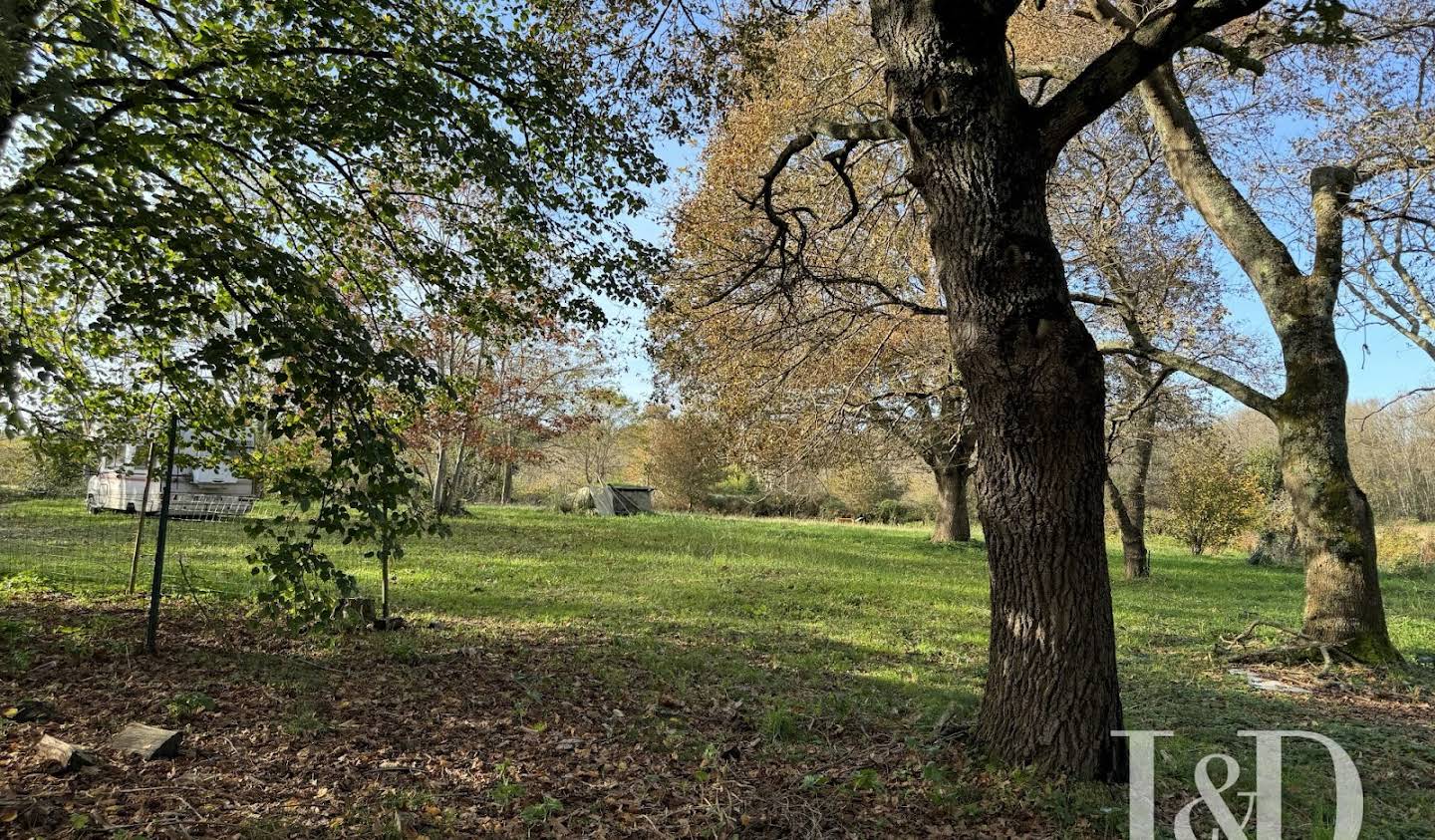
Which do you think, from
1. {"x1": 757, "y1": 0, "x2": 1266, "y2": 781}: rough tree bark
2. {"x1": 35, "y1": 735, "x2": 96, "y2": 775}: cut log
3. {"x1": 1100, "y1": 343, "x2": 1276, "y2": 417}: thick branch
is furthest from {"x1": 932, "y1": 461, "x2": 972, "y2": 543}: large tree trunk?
{"x1": 35, "y1": 735, "x2": 96, "y2": 775}: cut log

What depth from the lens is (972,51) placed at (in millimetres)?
3580

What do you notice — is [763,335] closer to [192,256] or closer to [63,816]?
[192,256]

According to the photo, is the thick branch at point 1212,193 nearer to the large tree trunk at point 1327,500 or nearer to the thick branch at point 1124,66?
the large tree trunk at point 1327,500

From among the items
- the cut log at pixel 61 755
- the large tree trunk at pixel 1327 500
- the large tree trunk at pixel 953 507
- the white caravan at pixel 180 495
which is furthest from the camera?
the large tree trunk at pixel 953 507

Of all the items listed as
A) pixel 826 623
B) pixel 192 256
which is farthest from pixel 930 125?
pixel 826 623

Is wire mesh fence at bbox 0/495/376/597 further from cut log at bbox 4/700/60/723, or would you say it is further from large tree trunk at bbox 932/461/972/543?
large tree trunk at bbox 932/461/972/543

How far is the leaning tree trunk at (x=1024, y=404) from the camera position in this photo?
3.47 m

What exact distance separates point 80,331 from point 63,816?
181 inches

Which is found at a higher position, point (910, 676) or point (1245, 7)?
point (1245, 7)

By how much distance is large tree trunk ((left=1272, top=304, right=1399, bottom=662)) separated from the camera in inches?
255

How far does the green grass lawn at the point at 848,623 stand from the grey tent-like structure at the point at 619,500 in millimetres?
7075

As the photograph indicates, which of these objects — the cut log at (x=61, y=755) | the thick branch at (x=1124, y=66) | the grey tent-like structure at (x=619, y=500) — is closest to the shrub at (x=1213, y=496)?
the grey tent-like structure at (x=619, y=500)

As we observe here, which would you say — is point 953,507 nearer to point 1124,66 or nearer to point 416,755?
point 1124,66

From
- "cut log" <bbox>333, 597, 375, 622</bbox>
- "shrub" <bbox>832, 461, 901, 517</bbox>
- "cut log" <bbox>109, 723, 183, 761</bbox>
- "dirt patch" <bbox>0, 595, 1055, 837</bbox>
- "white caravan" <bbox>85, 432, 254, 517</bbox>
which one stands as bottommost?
"dirt patch" <bbox>0, 595, 1055, 837</bbox>
